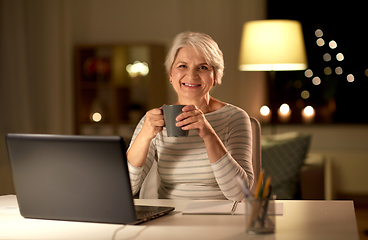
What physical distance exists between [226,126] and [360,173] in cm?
289

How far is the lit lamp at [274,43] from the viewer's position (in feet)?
10.3

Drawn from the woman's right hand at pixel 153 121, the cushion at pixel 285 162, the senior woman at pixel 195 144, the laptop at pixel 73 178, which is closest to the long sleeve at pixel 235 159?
the senior woman at pixel 195 144

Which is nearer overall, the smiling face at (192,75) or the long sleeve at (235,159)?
the long sleeve at (235,159)

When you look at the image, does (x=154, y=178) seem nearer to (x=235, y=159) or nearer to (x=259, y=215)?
(x=235, y=159)

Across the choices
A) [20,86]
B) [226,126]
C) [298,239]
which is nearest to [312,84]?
[20,86]

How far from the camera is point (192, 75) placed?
165 cm

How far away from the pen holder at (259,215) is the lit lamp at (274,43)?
232 cm

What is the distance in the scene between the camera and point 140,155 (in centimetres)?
153

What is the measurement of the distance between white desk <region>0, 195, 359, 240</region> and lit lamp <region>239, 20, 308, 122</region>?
6.87 feet

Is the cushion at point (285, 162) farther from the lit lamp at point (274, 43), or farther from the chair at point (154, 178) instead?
the chair at point (154, 178)

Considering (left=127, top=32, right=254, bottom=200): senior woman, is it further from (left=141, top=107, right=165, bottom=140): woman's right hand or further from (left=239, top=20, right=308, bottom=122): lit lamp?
(left=239, top=20, right=308, bottom=122): lit lamp

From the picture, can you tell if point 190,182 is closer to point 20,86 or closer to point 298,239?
point 298,239

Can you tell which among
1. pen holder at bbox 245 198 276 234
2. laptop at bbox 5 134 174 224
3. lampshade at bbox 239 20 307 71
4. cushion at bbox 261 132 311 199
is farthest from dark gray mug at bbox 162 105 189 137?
lampshade at bbox 239 20 307 71

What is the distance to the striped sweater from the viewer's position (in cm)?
156
